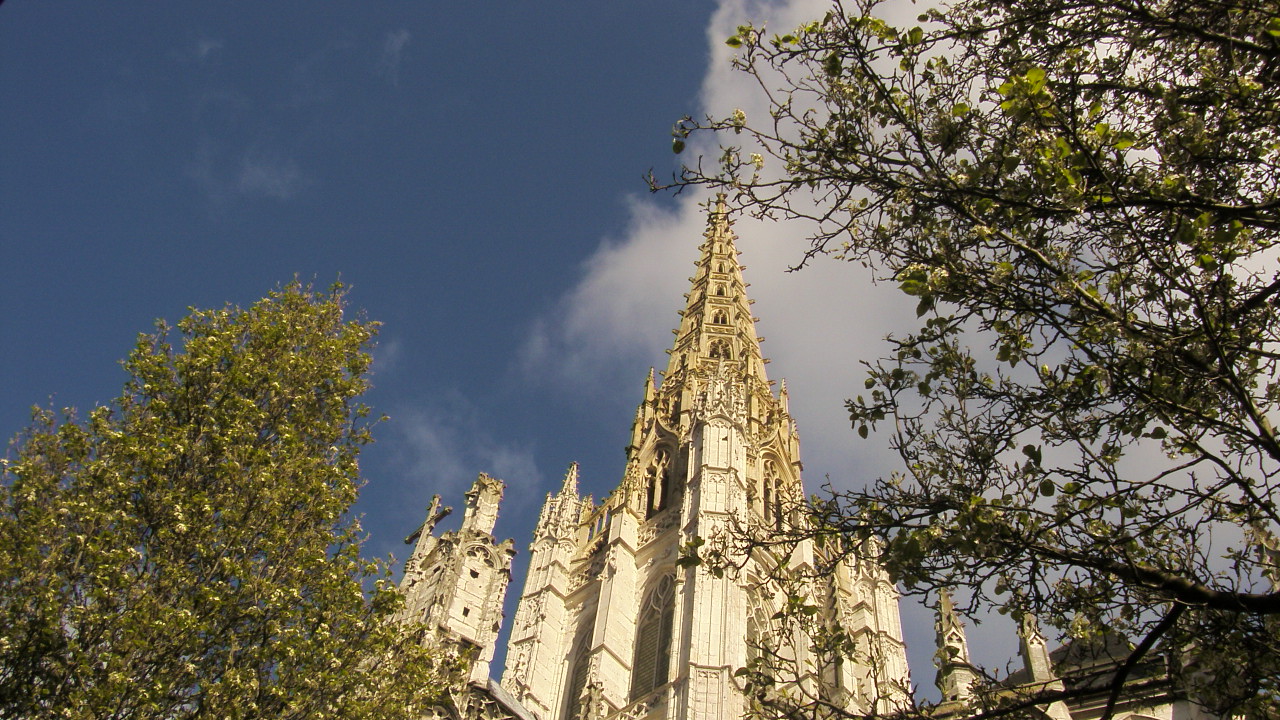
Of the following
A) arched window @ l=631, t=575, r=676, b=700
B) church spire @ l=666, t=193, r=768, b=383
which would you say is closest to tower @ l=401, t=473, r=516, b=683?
arched window @ l=631, t=575, r=676, b=700

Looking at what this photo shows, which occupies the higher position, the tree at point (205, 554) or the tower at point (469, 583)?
the tower at point (469, 583)

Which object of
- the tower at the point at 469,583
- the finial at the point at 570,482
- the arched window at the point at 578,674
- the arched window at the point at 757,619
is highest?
the finial at the point at 570,482

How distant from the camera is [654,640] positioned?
85.8ft

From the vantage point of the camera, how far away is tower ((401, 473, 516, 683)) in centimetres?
1338

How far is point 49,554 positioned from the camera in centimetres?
808

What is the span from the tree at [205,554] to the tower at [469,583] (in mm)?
2594

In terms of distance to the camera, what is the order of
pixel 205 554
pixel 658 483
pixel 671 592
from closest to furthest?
1. pixel 205 554
2. pixel 671 592
3. pixel 658 483

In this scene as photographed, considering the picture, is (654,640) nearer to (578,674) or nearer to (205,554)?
(578,674)

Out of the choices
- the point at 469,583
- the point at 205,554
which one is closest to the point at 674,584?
the point at 469,583

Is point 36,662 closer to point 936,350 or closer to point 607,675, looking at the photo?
point 936,350

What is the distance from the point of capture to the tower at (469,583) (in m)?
13.4

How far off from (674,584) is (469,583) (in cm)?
1286

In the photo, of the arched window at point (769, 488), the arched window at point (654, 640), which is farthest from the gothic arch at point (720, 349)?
the arched window at point (654, 640)

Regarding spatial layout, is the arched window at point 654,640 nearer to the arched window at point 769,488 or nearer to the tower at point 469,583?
the arched window at point 769,488
